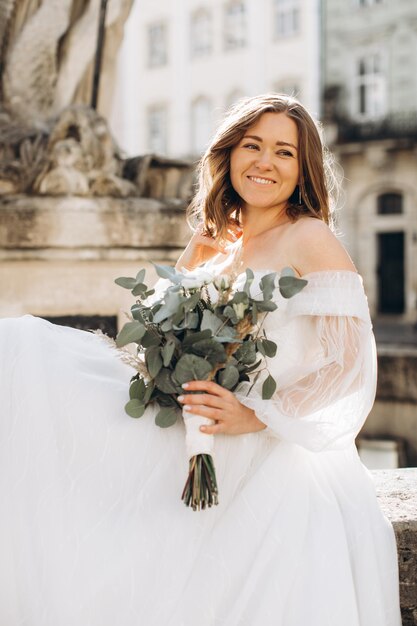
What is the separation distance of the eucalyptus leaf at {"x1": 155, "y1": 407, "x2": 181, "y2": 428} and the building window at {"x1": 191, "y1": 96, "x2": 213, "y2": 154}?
2854 cm

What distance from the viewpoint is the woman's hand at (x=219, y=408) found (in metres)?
2.16

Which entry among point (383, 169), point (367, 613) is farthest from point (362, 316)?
point (383, 169)

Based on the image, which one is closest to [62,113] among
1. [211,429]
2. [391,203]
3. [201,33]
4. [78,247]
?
[78,247]

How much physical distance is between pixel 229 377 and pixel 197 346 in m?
0.13

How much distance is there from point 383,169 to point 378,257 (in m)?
2.51

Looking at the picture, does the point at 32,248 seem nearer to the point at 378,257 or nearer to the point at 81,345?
the point at 81,345

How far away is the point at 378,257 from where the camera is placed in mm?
25500

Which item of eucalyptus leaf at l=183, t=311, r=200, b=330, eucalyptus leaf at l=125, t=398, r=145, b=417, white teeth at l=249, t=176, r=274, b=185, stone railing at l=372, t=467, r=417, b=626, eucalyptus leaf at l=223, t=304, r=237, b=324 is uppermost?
white teeth at l=249, t=176, r=274, b=185

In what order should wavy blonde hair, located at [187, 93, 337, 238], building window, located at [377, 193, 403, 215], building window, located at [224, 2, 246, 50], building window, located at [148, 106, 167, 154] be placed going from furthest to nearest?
building window, located at [148, 106, 167, 154] < building window, located at [224, 2, 246, 50] < building window, located at [377, 193, 403, 215] < wavy blonde hair, located at [187, 93, 337, 238]

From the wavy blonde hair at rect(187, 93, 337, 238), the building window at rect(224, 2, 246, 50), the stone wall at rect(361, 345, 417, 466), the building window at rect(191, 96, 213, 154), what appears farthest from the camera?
the building window at rect(191, 96, 213, 154)

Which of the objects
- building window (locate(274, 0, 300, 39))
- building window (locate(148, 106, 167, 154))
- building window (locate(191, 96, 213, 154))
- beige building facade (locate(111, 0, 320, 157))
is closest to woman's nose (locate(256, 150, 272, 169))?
beige building facade (locate(111, 0, 320, 157))

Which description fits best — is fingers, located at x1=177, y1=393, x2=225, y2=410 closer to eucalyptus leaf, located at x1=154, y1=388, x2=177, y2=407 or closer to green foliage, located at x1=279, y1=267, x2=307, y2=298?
eucalyptus leaf, located at x1=154, y1=388, x2=177, y2=407

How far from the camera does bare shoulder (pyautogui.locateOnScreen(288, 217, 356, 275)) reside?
2420mm

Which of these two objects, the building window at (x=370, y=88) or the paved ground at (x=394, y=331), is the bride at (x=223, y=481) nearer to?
the paved ground at (x=394, y=331)
